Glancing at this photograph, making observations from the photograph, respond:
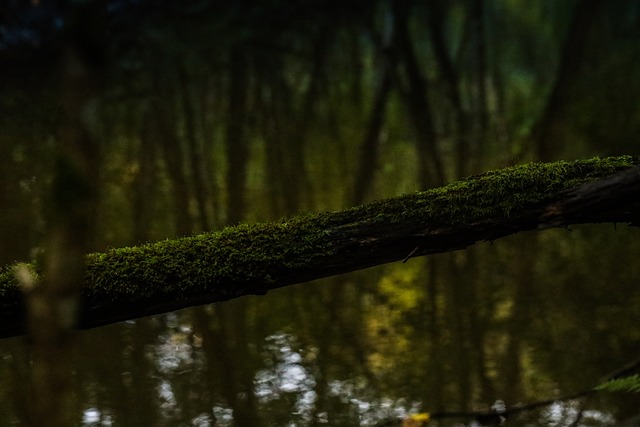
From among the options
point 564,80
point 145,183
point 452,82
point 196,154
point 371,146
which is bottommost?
point 145,183

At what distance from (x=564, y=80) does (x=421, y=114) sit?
333cm

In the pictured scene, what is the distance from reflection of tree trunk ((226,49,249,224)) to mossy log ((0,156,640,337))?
494 centimetres

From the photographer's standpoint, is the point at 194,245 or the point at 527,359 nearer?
the point at 194,245

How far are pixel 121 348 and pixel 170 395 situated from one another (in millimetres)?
823

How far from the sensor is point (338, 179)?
9.57 m

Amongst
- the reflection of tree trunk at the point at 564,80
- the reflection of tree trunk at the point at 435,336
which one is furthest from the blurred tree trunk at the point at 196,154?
the reflection of tree trunk at the point at 564,80

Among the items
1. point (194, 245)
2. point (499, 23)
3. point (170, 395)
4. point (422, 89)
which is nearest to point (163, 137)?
point (422, 89)

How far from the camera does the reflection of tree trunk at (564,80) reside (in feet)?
33.3

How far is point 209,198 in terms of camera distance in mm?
9156

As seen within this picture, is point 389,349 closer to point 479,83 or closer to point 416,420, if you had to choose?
point 416,420

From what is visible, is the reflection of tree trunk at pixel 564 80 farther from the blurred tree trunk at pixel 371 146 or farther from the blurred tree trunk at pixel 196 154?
the blurred tree trunk at pixel 196 154

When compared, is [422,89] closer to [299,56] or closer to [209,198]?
[299,56]

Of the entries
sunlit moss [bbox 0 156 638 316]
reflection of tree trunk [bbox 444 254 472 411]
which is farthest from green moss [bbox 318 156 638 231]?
reflection of tree trunk [bbox 444 254 472 411]

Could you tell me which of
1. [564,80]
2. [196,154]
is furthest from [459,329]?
[564,80]
